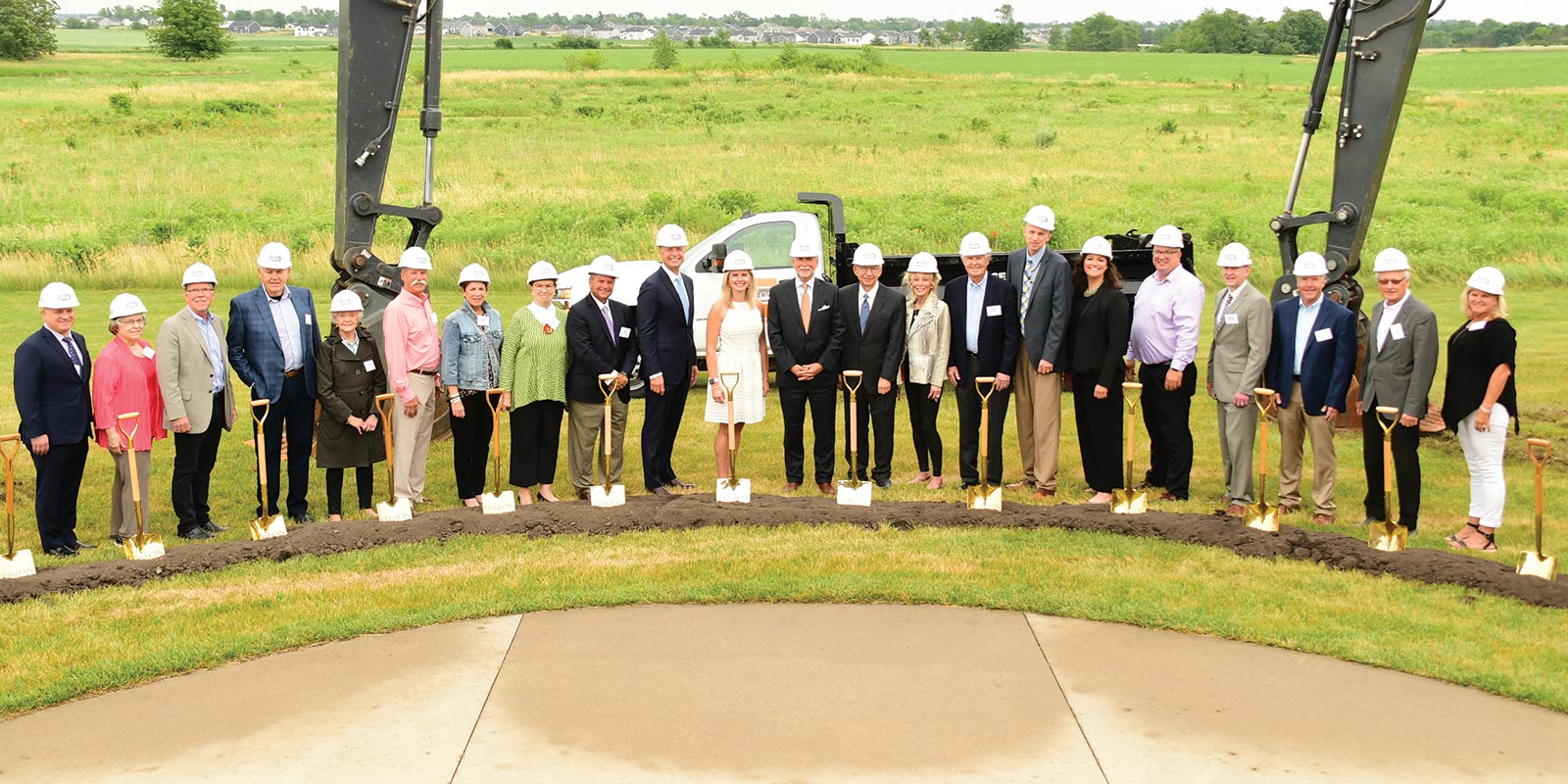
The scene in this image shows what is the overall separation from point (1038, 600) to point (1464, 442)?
3309 mm

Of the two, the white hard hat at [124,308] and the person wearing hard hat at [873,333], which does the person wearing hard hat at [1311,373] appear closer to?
the person wearing hard hat at [873,333]

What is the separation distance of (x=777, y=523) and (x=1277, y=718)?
4139mm

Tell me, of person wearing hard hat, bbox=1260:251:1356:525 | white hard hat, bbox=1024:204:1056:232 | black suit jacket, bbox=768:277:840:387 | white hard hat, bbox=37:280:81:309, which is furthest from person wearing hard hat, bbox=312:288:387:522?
person wearing hard hat, bbox=1260:251:1356:525

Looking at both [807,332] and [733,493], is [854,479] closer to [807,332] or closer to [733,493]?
[733,493]

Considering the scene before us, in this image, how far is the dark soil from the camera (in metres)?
8.52

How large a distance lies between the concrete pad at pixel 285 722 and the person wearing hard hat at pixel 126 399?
2901mm

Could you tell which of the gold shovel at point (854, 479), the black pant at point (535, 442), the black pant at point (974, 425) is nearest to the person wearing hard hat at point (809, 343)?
the gold shovel at point (854, 479)

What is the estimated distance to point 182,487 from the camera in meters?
10.3

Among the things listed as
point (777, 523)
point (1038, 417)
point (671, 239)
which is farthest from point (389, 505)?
point (1038, 417)

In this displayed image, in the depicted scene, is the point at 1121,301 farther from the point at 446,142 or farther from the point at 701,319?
the point at 446,142

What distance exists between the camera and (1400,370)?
9.60 m

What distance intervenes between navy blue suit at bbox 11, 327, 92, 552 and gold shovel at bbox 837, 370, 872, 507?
203 inches

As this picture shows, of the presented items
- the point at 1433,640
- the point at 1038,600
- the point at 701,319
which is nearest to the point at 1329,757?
the point at 1433,640

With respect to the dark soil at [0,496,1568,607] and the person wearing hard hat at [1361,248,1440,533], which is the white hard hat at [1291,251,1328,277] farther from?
the dark soil at [0,496,1568,607]
